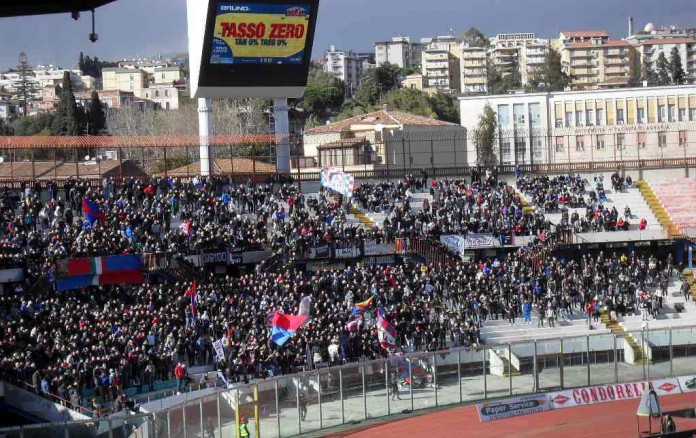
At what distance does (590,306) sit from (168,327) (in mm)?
15441

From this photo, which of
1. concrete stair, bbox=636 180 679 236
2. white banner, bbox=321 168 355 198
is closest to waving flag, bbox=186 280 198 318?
white banner, bbox=321 168 355 198

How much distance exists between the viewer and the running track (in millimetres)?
29422

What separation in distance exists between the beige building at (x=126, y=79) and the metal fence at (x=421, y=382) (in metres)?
135

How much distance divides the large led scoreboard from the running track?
24.8 metres

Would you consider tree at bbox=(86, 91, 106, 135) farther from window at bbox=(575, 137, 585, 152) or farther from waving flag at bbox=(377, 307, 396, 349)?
waving flag at bbox=(377, 307, 396, 349)

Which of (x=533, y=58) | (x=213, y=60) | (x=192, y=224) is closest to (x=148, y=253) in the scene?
(x=192, y=224)

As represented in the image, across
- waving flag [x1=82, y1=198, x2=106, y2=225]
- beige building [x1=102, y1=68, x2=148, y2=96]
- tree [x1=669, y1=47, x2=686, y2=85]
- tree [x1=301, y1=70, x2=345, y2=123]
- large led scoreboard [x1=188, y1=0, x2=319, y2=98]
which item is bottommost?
waving flag [x1=82, y1=198, x2=106, y2=225]

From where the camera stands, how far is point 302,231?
150 feet

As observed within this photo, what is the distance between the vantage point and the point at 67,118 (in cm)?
9794

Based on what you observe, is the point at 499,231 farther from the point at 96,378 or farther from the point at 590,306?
the point at 96,378

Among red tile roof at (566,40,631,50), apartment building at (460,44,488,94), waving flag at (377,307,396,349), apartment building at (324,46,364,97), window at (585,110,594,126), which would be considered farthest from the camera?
apartment building at (324,46,364,97)

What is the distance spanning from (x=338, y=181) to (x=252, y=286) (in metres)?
9.11

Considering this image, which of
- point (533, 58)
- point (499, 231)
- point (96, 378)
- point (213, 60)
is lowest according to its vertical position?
point (96, 378)

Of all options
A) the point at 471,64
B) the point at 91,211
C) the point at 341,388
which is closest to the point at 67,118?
the point at 91,211
